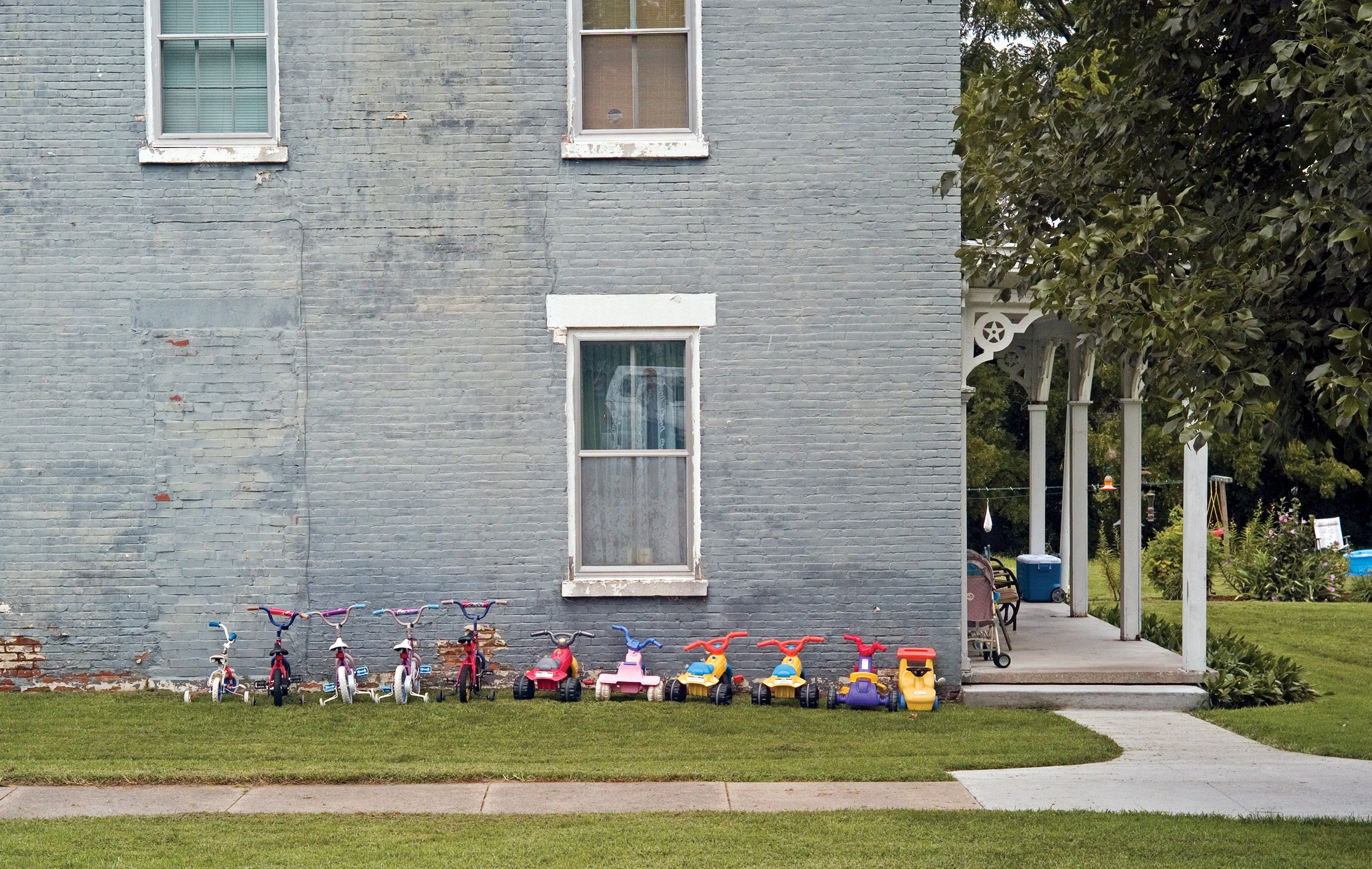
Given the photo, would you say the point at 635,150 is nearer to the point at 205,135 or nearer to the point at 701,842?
the point at 205,135

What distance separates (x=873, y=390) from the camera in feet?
36.2

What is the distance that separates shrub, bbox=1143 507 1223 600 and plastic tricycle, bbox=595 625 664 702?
1214 centimetres

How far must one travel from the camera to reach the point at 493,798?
812 cm

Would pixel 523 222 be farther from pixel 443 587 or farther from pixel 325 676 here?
pixel 325 676

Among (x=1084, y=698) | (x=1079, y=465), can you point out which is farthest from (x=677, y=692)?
(x=1079, y=465)

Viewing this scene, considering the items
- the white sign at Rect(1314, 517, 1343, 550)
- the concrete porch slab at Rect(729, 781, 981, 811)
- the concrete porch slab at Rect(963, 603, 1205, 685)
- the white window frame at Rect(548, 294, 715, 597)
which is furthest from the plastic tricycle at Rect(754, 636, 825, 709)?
the white sign at Rect(1314, 517, 1343, 550)

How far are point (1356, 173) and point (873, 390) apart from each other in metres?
5.80

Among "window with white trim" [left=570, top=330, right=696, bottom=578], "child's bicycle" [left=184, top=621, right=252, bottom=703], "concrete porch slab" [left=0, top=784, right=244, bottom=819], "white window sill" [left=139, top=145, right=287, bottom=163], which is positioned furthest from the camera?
"window with white trim" [left=570, top=330, right=696, bottom=578]

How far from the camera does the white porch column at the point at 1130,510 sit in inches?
519

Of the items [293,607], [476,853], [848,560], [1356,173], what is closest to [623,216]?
[848,560]

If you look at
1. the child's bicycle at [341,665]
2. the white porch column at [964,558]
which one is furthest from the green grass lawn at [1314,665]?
the child's bicycle at [341,665]

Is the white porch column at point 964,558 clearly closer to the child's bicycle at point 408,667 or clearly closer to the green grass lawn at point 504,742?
the green grass lawn at point 504,742

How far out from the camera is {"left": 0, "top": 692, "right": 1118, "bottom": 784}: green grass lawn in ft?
28.2

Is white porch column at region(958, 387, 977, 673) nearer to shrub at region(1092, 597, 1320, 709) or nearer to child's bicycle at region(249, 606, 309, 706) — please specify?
shrub at region(1092, 597, 1320, 709)
